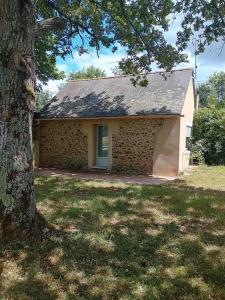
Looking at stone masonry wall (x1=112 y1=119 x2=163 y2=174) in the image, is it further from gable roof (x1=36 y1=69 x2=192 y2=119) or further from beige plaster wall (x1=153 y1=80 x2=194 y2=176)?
gable roof (x1=36 y1=69 x2=192 y2=119)

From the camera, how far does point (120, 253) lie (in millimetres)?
5016

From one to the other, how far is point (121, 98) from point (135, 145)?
258 centimetres

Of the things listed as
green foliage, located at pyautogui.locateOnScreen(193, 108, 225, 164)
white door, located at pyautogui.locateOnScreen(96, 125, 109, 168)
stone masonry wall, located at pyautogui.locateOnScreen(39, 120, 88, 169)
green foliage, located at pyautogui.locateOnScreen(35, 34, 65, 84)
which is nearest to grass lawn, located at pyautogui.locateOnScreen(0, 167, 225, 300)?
white door, located at pyautogui.locateOnScreen(96, 125, 109, 168)

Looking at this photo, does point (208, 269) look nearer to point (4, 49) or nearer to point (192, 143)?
point (4, 49)

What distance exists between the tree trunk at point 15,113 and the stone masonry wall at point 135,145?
10.0m

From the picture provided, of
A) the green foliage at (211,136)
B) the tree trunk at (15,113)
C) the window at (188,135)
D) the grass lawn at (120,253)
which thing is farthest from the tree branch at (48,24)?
the green foliage at (211,136)

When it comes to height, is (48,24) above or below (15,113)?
above

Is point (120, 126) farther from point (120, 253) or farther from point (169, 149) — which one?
point (120, 253)

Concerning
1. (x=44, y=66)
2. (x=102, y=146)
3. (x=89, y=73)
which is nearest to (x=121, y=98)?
(x=102, y=146)

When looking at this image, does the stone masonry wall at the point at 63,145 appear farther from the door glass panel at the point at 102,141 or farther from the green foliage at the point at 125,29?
the green foliage at the point at 125,29

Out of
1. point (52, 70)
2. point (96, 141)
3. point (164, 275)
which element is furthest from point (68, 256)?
point (52, 70)

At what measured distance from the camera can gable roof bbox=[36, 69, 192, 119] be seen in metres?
14.7

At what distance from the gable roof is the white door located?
4.12 ft

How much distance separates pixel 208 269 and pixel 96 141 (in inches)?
494
